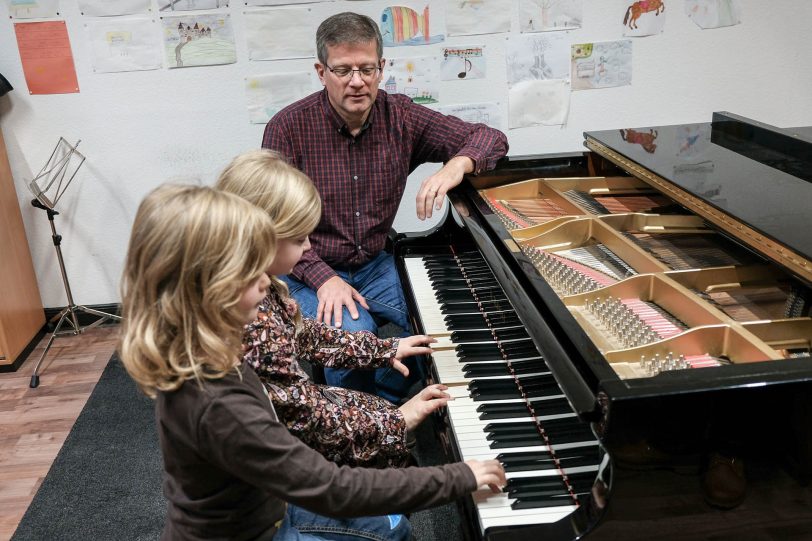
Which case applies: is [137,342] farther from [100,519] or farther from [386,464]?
[100,519]

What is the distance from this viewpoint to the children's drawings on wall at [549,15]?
3703 millimetres

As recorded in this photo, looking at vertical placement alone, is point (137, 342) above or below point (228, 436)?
above

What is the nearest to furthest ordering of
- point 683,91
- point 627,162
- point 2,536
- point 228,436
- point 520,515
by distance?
point 228,436 → point 520,515 → point 627,162 → point 2,536 → point 683,91

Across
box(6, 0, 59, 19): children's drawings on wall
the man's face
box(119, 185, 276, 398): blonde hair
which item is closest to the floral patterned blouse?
box(119, 185, 276, 398): blonde hair

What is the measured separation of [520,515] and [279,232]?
746 mm

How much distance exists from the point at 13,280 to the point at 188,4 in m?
1.68

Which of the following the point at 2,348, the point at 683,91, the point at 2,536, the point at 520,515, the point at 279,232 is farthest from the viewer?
the point at 683,91

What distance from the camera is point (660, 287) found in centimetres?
180

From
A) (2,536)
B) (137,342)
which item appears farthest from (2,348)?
(137,342)

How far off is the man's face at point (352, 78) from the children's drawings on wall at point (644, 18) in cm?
173

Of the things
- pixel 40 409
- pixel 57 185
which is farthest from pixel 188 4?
pixel 40 409

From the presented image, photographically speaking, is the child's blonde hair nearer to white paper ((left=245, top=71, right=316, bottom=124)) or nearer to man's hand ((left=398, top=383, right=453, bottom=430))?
man's hand ((left=398, top=383, right=453, bottom=430))

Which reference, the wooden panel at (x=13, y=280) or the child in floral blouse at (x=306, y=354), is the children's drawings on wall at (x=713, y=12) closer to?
the child in floral blouse at (x=306, y=354)

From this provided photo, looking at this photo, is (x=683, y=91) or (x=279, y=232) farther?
(x=683, y=91)
